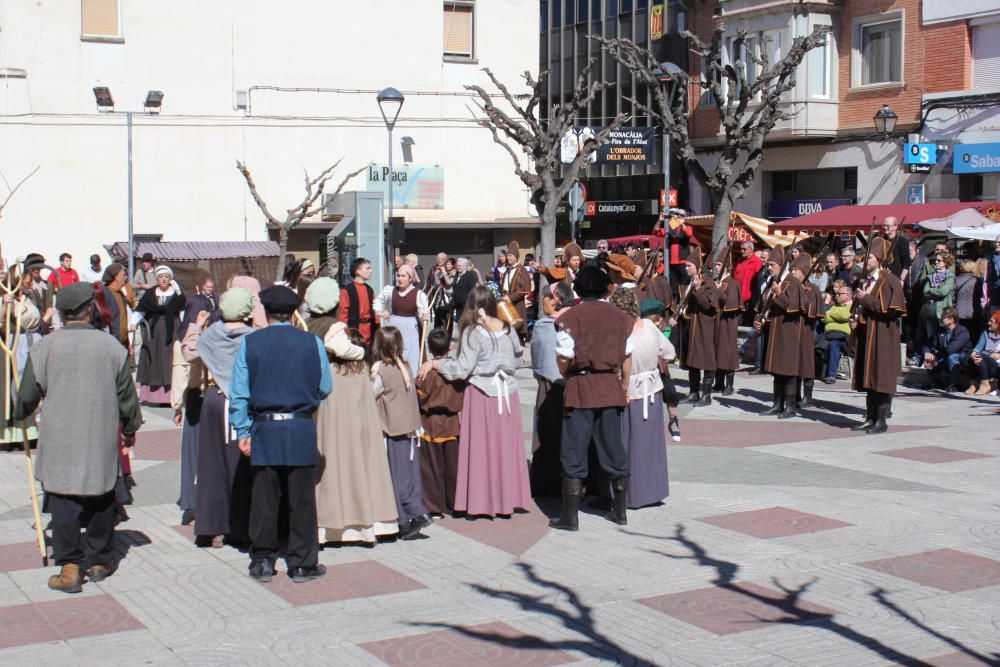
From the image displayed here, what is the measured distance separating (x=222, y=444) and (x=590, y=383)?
251 cm

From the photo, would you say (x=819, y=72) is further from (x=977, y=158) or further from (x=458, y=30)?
(x=458, y=30)

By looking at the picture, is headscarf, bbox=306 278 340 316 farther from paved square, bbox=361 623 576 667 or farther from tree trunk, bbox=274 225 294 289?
tree trunk, bbox=274 225 294 289

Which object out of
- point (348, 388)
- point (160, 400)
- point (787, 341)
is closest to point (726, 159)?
point (787, 341)

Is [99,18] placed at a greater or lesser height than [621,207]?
greater

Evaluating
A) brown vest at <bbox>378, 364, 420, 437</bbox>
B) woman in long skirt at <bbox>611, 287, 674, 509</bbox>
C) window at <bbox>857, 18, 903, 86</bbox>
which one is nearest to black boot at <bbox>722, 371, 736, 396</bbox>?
woman in long skirt at <bbox>611, 287, 674, 509</bbox>

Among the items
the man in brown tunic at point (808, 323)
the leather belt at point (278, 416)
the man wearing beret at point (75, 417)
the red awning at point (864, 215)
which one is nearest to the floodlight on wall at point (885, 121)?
the red awning at point (864, 215)

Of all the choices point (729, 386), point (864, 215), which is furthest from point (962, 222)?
point (729, 386)

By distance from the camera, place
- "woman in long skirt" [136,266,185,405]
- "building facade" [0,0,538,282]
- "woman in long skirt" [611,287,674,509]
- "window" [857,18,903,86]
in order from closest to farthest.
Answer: "woman in long skirt" [611,287,674,509] → "woman in long skirt" [136,266,185,405] → "window" [857,18,903,86] → "building facade" [0,0,538,282]

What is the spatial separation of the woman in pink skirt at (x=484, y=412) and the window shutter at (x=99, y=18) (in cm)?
2572

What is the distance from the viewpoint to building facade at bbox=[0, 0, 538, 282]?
104 feet

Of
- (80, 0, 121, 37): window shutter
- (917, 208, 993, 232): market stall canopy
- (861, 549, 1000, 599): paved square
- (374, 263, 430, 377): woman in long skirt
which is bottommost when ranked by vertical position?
(861, 549, 1000, 599): paved square

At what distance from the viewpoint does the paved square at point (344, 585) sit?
24.4 ft

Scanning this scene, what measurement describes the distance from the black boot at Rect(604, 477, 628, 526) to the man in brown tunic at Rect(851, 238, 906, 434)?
16.7 ft

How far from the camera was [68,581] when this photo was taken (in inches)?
297
